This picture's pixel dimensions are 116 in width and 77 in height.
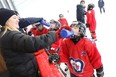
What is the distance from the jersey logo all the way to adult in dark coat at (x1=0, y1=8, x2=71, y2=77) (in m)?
0.95

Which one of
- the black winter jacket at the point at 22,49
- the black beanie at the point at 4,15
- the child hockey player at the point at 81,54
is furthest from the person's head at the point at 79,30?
the black beanie at the point at 4,15

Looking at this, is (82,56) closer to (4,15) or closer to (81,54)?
(81,54)

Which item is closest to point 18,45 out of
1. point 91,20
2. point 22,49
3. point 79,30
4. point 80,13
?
point 22,49

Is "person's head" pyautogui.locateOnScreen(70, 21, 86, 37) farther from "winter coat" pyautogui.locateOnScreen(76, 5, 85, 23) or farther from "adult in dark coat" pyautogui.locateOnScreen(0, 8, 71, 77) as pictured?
"winter coat" pyautogui.locateOnScreen(76, 5, 85, 23)

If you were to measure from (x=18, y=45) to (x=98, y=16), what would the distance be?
402 inches

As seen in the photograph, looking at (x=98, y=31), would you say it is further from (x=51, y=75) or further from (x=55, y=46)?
(x=51, y=75)

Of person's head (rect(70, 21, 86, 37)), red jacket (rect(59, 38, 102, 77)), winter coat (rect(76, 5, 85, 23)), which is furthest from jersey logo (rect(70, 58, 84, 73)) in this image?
winter coat (rect(76, 5, 85, 23))

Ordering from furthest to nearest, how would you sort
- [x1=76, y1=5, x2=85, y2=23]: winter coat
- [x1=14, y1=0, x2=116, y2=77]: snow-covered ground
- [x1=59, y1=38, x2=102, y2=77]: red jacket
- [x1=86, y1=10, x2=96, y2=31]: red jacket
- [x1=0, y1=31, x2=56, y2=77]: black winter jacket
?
[x1=76, y1=5, x2=85, y2=23]: winter coat < [x1=86, y1=10, x2=96, y2=31]: red jacket < [x1=14, y1=0, x2=116, y2=77]: snow-covered ground < [x1=59, y1=38, x2=102, y2=77]: red jacket < [x1=0, y1=31, x2=56, y2=77]: black winter jacket

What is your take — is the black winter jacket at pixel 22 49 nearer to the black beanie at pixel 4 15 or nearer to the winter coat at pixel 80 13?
the black beanie at pixel 4 15

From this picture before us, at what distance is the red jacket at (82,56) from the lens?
2781 mm

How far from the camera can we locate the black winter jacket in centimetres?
173

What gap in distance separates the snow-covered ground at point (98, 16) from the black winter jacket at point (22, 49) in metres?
2.38

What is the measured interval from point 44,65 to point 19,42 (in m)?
0.42

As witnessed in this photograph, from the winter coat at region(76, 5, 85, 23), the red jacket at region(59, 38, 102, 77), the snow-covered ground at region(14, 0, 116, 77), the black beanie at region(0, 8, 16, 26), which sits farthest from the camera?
the winter coat at region(76, 5, 85, 23)
